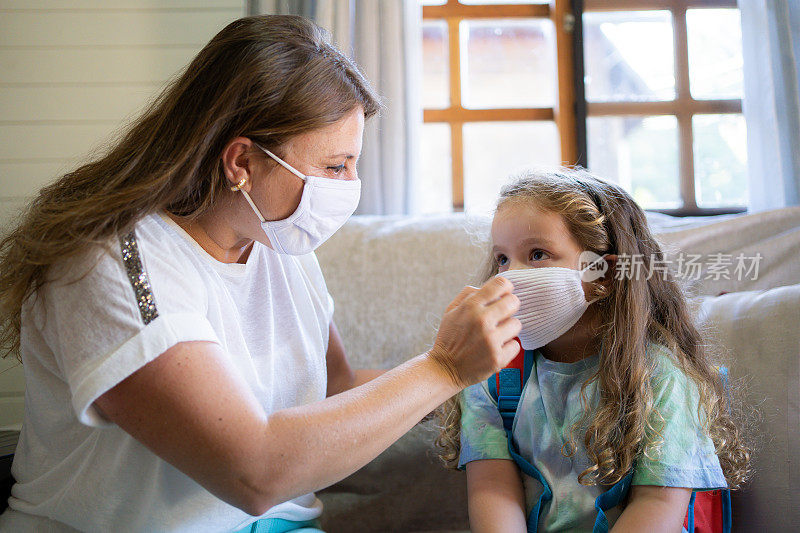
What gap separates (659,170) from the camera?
2758 mm

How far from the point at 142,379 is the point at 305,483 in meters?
0.25

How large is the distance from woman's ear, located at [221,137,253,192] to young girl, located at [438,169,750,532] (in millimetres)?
475

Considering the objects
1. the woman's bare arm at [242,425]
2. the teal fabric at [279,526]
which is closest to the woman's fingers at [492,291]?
the woman's bare arm at [242,425]

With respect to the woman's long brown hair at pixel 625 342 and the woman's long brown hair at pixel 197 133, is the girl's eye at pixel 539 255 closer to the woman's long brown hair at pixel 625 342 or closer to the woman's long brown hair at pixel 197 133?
the woman's long brown hair at pixel 625 342

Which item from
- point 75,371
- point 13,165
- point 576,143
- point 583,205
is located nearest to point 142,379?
point 75,371

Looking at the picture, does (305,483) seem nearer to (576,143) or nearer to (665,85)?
(576,143)

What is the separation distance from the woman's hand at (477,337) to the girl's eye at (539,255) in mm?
210

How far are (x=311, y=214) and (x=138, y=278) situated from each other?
322 millimetres

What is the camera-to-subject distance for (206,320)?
0.91 metres

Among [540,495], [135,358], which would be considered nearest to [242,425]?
[135,358]

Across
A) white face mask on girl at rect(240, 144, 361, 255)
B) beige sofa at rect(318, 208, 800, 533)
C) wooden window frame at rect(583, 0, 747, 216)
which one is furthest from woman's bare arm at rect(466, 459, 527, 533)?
wooden window frame at rect(583, 0, 747, 216)

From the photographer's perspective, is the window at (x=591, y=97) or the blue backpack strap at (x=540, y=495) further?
the window at (x=591, y=97)

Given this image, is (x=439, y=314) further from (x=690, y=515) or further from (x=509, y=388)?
(x=690, y=515)

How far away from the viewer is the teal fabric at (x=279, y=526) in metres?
1.11
